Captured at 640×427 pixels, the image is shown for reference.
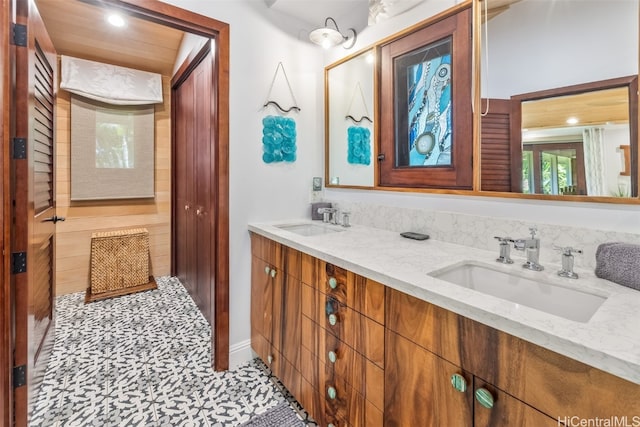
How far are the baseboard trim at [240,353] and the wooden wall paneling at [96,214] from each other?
212cm

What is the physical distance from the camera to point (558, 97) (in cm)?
116

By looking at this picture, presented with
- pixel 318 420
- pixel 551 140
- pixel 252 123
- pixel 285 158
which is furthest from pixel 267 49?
pixel 318 420

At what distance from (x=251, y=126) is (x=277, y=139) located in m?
0.19

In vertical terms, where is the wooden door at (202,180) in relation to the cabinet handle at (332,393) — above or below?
above

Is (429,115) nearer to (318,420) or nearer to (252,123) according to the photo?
(252,123)

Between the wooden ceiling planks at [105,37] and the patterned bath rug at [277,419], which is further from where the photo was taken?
the wooden ceiling planks at [105,37]

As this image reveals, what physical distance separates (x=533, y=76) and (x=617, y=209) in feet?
1.96

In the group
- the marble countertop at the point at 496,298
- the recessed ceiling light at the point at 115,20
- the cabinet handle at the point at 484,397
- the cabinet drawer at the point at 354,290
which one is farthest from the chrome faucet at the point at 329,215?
the recessed ceiling light at the point at 115,20

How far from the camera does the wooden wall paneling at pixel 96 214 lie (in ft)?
9.81

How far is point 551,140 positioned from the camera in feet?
3.91

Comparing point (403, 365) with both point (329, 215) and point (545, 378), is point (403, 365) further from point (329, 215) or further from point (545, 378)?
point (329, 215)

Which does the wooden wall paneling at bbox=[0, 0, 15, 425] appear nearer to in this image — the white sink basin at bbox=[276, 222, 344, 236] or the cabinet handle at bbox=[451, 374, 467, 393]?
the white sink basin at bbox=[276, 222, 344, 236]

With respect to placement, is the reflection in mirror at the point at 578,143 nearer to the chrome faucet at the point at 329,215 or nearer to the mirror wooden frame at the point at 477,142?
the mirror wooden frame at the point at 477,142

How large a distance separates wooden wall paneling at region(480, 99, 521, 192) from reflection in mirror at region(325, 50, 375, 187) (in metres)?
0.72
